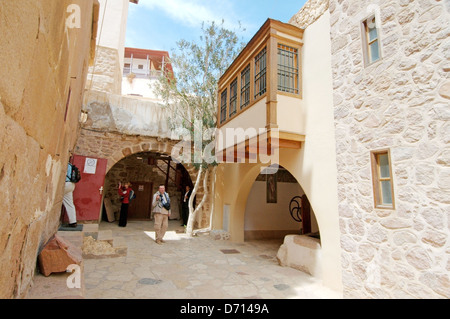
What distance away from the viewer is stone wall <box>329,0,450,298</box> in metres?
2.88

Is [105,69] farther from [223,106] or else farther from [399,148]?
[399,148]

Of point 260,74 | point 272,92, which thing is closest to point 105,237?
point 272,92

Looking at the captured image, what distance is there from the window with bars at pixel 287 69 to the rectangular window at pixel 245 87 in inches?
43.7

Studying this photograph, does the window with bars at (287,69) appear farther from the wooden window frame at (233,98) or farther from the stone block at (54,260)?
the stone block at (54,260)

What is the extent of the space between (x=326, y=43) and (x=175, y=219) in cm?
1046

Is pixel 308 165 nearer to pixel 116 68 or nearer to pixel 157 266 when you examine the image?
pixel 157 266

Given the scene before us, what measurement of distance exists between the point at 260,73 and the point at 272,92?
0.93m

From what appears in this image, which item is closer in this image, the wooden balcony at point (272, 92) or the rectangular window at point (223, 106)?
the wooden balcony at point (272, 92)

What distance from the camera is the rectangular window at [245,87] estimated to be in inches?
250

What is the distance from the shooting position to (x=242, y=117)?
6289 mm

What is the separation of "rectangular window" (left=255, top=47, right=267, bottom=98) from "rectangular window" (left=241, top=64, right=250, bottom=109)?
0.46 metres

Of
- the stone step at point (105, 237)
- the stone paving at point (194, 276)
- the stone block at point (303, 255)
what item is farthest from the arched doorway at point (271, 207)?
the stone step at point (105, 237)
